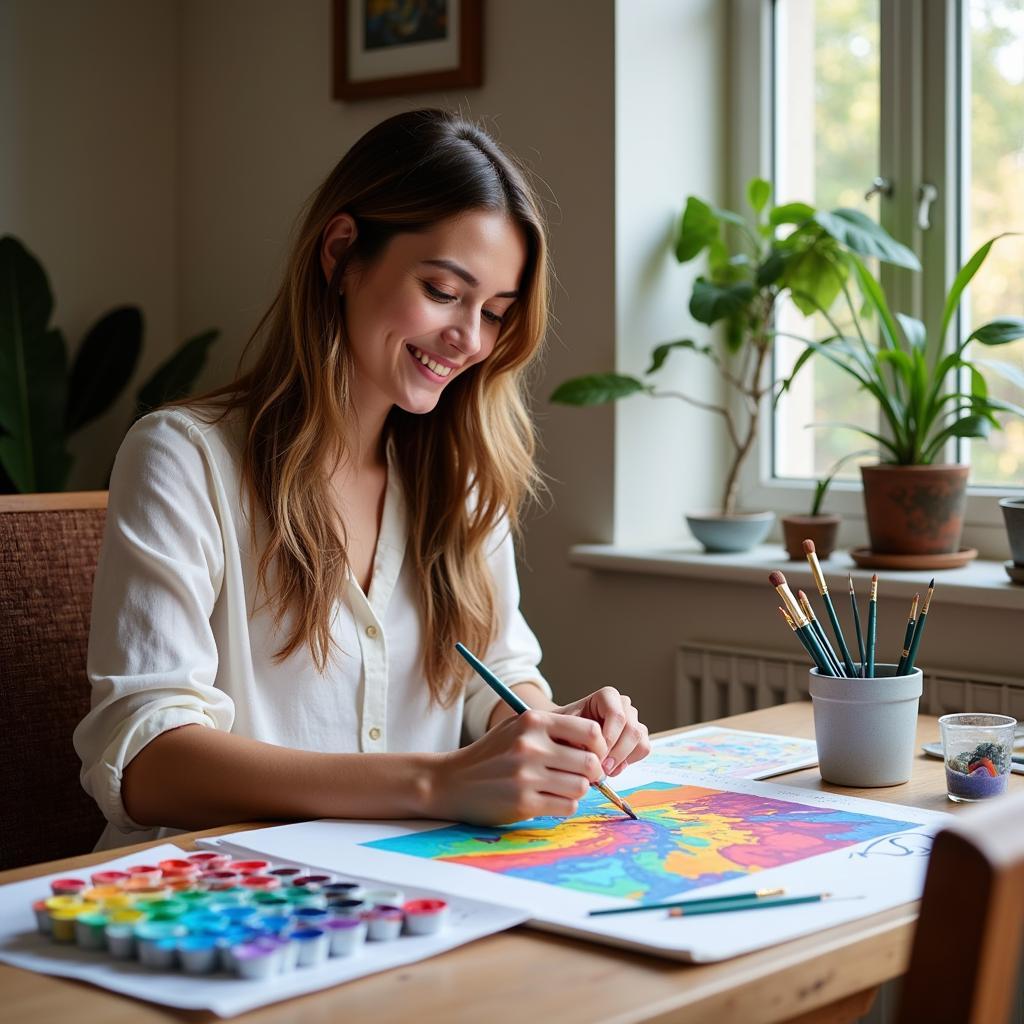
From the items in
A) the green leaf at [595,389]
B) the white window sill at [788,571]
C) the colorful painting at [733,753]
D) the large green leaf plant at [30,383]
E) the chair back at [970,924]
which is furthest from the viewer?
the large green leaf plant at [30,383]

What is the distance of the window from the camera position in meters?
2.30

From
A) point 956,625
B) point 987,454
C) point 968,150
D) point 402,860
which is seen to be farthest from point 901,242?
point 402,860

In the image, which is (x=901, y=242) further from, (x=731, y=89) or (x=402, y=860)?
(x=402, y=860)

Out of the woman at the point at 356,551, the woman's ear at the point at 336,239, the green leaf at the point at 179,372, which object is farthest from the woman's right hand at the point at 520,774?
the green leaf at the point at 179,372

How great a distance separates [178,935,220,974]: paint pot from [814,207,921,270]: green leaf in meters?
1.67

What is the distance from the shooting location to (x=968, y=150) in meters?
2.35

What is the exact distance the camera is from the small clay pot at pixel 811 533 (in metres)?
2.25

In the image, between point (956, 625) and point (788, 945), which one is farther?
point (956, 625)

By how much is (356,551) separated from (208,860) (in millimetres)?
650

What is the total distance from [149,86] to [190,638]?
2151mm

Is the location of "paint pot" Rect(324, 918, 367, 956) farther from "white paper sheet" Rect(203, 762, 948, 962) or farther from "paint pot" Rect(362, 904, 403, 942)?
"white paper sheet" Rect(203, 762, 948, 962)

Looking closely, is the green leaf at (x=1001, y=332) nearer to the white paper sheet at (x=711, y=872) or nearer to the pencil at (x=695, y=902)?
the white paper sheet at (x=711, y=872)

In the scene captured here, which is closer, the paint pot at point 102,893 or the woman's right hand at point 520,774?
the paint pot at point 102,893

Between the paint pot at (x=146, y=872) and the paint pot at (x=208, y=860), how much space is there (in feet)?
0.09
